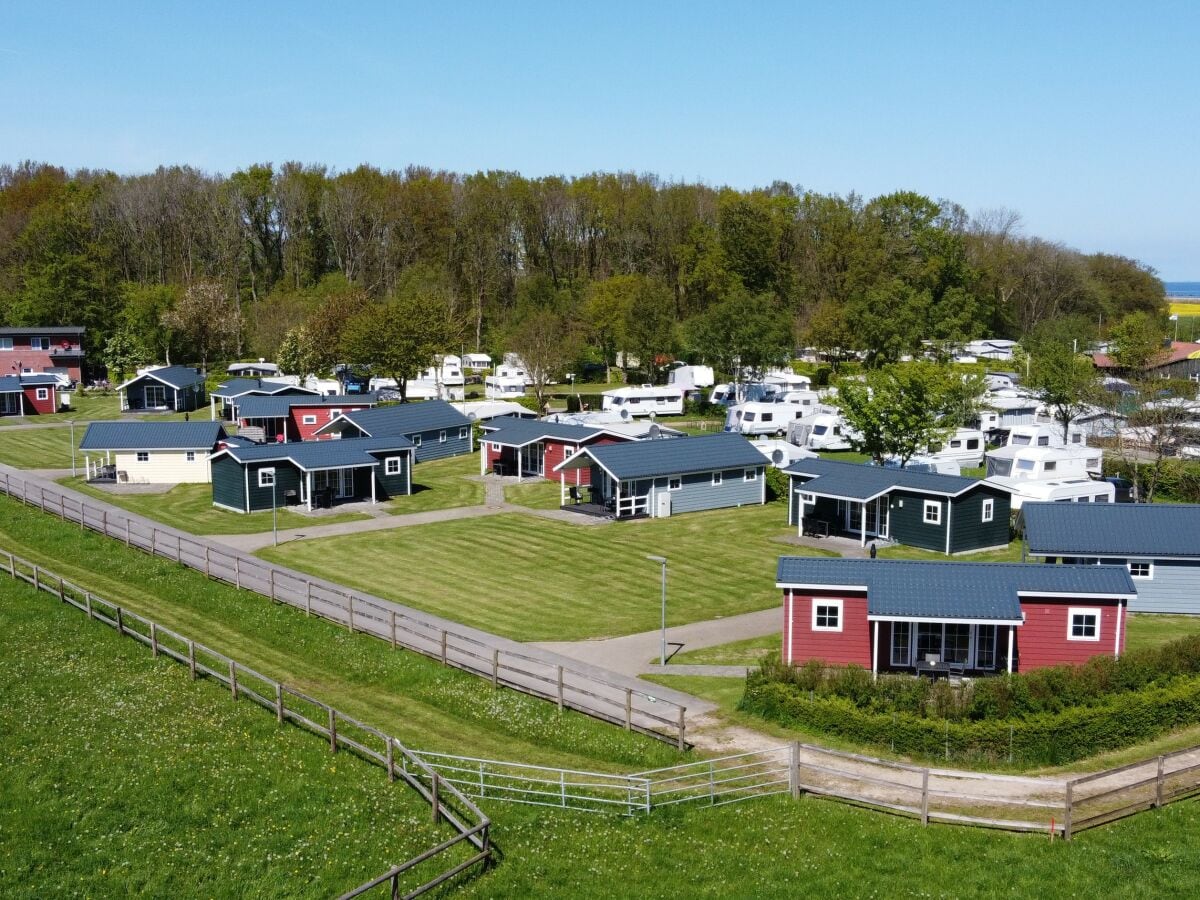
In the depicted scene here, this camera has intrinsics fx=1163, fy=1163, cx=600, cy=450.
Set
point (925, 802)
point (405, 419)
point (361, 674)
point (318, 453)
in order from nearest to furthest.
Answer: point (925, 802)
point (361, 674)
point (318, 453)
point (405, 419)

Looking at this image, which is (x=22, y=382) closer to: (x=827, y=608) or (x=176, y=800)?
(x=176, y=800)

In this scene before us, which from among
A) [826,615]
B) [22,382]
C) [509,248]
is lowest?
[826,615]

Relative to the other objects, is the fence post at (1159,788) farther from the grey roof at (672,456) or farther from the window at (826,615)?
the grey roof at (672,456)

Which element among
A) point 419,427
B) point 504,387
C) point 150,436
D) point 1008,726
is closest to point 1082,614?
point 1008,726

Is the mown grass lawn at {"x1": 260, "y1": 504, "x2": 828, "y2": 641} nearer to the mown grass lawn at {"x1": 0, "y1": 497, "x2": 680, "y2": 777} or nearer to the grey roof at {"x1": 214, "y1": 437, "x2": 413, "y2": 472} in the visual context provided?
the mown grass lawn at {"x1": 0, "y1": 497, "x2": 680, "y2": 777}

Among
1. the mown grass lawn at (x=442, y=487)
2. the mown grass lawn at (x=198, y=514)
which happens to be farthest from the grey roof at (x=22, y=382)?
the mown grass lawn at (x=442, y=487)
